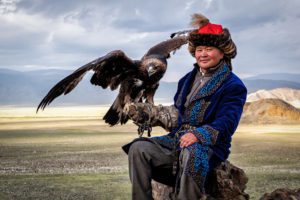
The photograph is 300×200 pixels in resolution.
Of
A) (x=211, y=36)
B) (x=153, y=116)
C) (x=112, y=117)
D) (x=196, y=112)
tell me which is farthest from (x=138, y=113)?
(x=112, y=117)

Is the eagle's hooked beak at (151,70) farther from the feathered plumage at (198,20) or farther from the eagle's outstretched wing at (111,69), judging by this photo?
the feathered plumage at (198,20)

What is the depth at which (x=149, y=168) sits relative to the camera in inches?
164

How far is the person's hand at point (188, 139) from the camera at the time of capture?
3.95 meters

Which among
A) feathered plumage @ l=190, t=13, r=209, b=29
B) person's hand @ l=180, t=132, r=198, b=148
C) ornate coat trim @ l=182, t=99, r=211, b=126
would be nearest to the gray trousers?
person's hand @ l=180, t=132, r=198, b=148

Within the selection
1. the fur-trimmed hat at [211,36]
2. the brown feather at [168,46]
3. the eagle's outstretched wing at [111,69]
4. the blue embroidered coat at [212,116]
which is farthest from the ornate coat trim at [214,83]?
the brown feather at [168,46]

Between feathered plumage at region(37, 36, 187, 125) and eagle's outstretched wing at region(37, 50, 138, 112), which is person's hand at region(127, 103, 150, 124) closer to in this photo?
eagle's outstretched wing at region(37, 50, 138, 112)

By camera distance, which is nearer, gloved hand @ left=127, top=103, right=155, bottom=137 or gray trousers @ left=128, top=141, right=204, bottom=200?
gray trousers @ left=128, top=141, right=204, bottom=200

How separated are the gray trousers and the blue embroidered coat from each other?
8 centimetres

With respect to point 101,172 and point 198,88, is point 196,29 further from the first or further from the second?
point 101,172

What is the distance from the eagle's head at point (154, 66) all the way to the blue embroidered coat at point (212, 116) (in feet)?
10.8

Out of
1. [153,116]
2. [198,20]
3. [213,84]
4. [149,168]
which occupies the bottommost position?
[149,168]

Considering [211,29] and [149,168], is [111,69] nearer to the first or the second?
[211,29]

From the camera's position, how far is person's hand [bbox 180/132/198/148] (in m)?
3.95

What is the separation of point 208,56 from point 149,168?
111 centimetres
